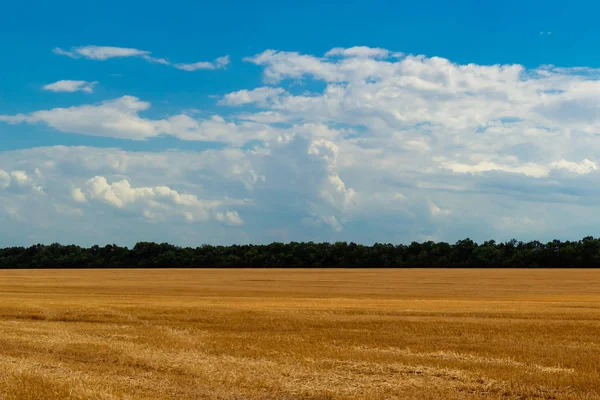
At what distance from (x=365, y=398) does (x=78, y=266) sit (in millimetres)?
159180

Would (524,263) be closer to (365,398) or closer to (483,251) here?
(483,251)

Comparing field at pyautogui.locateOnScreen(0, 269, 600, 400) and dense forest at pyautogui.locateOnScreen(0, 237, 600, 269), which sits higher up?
dense forest at pyautogui.locateOnScreen(0, 237, 600, 269)

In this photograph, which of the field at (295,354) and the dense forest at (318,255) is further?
the dense forest at (318,255)

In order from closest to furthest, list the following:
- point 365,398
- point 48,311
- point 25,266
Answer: point 365,398, point 48,311, point 25,266

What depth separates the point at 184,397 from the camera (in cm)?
1594

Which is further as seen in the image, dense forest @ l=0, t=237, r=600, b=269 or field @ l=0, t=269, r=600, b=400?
dense forest @ l=0, t=237, r=600, b=269

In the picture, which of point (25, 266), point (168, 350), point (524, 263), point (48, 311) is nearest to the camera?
point (168, 350)

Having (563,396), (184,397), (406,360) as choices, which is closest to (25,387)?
(184,397)

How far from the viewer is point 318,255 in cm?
16100

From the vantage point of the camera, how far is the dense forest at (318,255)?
144 meters

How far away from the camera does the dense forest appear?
474 feet

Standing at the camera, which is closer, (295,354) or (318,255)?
(295,354)

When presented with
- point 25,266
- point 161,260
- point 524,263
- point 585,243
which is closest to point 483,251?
point 524,263

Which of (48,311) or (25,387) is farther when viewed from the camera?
(48,311)
